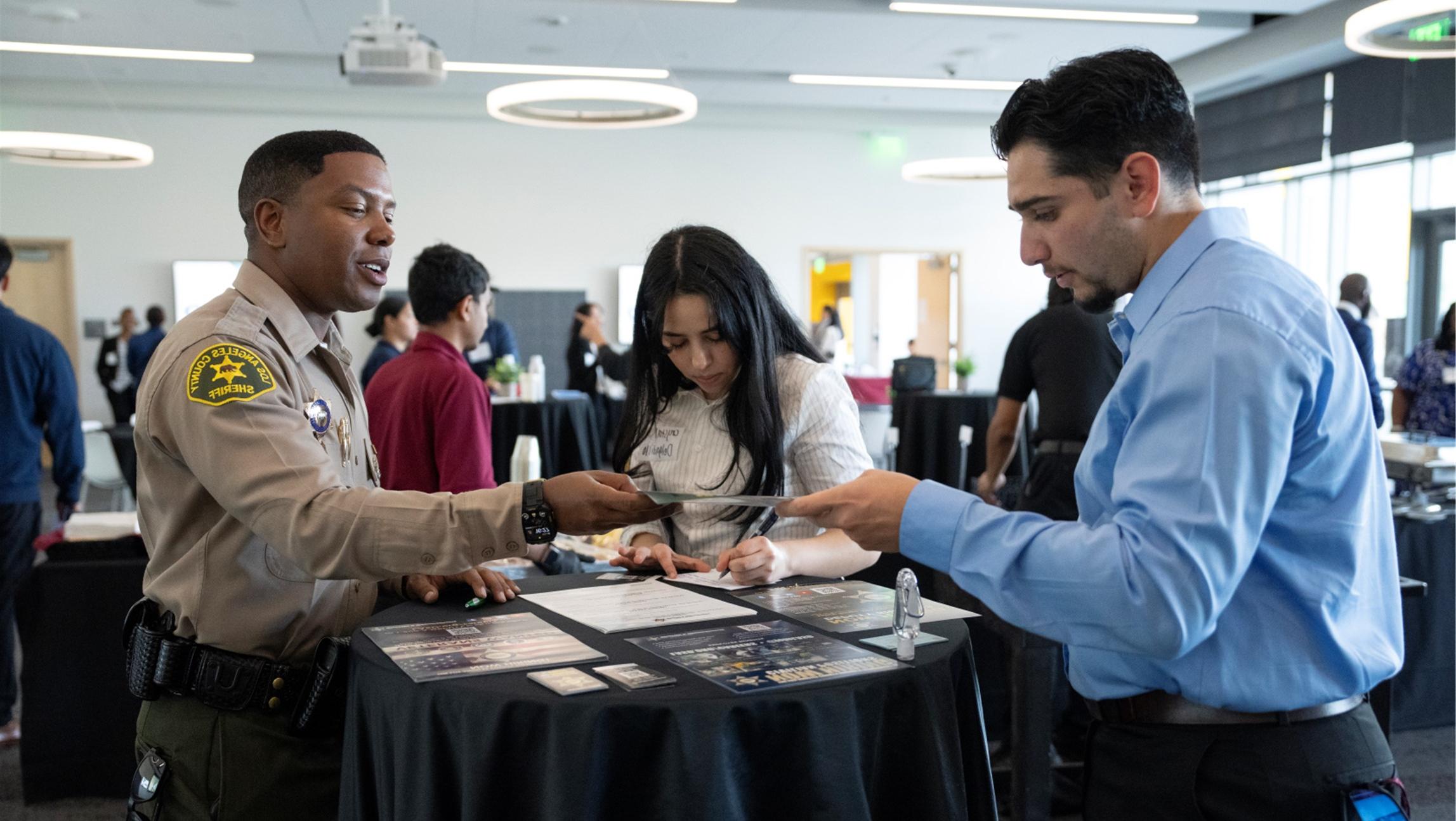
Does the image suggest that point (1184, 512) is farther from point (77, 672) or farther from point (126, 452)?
point (126, 452)

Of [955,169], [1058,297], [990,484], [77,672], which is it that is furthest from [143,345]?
[1058,297]

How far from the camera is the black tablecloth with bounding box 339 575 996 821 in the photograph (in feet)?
4.31

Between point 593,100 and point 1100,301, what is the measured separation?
19.2 feet

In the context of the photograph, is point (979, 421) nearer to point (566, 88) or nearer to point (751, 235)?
point (566, 88)

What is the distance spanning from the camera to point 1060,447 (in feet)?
12.6

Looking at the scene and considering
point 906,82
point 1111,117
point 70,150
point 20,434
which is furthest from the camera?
point 906,82

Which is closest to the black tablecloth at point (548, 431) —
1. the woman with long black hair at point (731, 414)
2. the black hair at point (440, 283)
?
the black hair at point (440, 283)

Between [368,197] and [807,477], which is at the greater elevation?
[368,197]

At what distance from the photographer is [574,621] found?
1737 millimetres

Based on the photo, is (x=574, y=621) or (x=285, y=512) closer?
(x=285, y=512)

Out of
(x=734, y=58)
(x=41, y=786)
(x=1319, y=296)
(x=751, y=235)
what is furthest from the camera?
(x=751, y=235)

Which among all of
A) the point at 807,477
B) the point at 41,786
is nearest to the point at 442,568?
the point at 807,477

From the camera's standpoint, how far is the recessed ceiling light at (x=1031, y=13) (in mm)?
8211

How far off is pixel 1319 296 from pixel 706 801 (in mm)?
912
